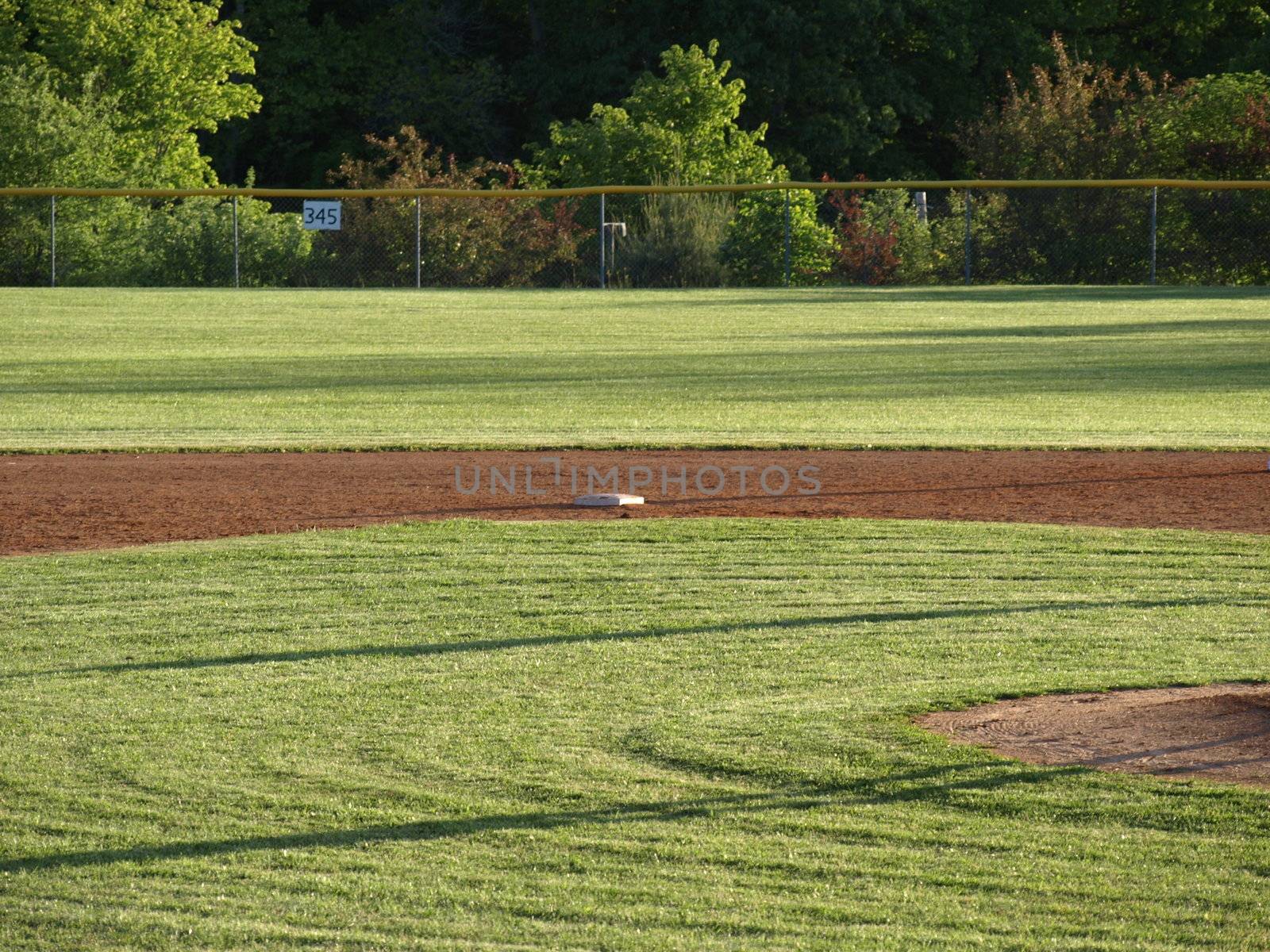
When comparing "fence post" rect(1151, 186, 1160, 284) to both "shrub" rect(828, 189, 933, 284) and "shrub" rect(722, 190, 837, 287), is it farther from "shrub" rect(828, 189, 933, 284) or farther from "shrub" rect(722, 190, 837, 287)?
"shrub" rect(722, 190, 837, 287)

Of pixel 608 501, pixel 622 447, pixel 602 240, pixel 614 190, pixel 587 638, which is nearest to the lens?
pixel 587 638

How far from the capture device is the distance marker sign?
98.4ft

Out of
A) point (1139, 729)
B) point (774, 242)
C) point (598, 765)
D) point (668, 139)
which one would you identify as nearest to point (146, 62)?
point (668, 139)

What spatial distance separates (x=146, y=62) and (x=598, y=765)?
4152 cm

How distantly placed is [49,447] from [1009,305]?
1733 cm

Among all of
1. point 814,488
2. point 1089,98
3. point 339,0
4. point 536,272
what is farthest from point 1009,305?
point 339,0

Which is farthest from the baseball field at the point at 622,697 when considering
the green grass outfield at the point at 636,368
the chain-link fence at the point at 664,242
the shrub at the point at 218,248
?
the shrub at the point at 218,248

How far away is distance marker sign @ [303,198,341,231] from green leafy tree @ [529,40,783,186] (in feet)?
27.5

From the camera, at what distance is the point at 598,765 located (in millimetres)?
5383

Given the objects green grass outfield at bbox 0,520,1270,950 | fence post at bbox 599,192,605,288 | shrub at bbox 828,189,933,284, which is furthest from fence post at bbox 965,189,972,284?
green grass outfield at bbox 0,520,1270,950

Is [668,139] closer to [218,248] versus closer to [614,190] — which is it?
[614,190]

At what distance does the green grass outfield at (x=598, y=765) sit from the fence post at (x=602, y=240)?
21501mm

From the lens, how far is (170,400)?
62.3 ft

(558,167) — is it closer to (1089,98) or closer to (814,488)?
(1089,98)
